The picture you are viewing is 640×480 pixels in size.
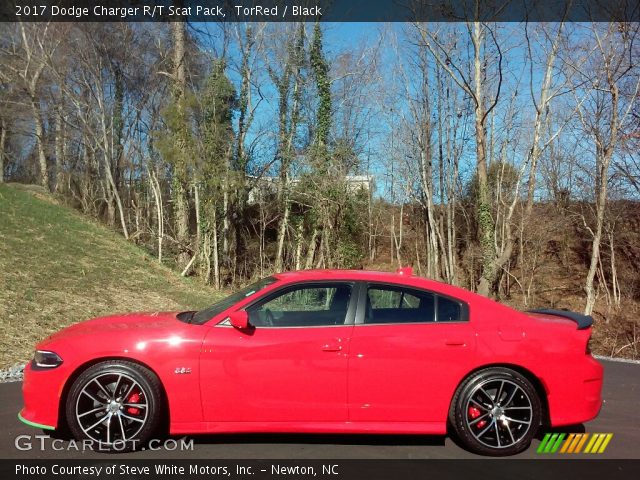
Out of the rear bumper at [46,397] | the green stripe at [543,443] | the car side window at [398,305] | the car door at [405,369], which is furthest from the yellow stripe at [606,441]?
the rear bumper at [46,397]

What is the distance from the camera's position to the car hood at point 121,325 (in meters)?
4.02

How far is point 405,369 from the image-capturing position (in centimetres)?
387

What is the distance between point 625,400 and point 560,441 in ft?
6.27

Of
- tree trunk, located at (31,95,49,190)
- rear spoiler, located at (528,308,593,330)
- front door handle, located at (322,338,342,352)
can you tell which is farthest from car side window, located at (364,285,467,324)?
tree trunk, located at (31,95,49,190)

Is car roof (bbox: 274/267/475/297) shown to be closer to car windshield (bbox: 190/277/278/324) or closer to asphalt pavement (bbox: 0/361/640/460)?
car windshield (bbox: 190/277/278/324)

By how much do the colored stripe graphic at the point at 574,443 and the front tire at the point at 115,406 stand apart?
305 cm

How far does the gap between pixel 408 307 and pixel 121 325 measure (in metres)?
2.39

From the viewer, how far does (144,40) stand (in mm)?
25234

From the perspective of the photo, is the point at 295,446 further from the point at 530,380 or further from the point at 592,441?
the point at 592,441

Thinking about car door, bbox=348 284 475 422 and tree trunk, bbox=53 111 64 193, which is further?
tree trunk, bbox=53 111 64 193

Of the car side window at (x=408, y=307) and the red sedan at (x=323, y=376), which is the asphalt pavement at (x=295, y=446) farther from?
the car side window at (x=408, y=307)

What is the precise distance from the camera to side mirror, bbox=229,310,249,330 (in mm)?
3840

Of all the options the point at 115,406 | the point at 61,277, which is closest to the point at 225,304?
the point at 115,406
